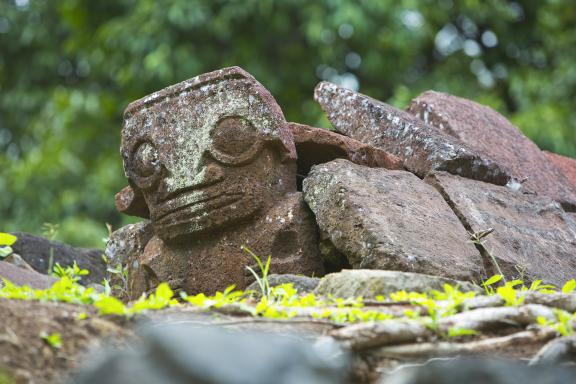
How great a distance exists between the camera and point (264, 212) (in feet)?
14.6

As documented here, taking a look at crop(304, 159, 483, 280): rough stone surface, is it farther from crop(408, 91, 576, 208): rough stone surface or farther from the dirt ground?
the dirt ground

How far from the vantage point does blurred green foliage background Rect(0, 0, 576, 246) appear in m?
11.9

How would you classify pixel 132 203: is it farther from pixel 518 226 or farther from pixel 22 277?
pixel 518 226

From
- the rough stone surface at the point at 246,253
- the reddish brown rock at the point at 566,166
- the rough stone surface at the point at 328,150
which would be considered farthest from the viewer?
the reddish brown rock at the point at 566,166

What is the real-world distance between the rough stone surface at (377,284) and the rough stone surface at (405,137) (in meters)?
1.56

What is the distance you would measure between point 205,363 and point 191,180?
252cm

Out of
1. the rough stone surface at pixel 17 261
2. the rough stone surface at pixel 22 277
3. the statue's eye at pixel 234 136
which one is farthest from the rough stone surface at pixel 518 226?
the rough stone surface at pixel 17 261

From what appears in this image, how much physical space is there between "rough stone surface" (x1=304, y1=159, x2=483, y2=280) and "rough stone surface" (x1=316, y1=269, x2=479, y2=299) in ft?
1.89

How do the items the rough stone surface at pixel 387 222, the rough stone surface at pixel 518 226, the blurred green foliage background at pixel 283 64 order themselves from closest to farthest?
the rough stone surface at pixel 387 222 < the rough stone surface at pixel 518 226 < the blurred green foliage background at pixel 283 64

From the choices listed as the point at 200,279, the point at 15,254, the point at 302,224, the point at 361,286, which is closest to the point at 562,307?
the point at 361,286

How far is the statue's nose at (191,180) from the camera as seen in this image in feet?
14.5

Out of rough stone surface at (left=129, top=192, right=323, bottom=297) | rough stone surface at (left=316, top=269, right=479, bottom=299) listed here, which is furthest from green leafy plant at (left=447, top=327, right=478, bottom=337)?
rough stone surface at (left=129, top=192, right=323, bottom=297)

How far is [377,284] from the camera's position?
3365 mm

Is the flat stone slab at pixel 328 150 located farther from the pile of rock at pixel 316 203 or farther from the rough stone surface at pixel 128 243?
the rough stone surface at pixel 128 243
